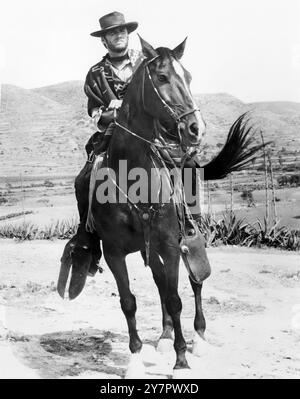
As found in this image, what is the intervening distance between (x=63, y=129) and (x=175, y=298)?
21160mm

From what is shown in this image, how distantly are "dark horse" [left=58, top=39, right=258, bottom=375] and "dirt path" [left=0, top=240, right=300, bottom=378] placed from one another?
77cm

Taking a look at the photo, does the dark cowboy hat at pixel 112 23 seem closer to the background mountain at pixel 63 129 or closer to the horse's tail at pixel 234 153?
the horse's tail at pixel 234 153

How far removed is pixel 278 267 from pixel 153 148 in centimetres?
563

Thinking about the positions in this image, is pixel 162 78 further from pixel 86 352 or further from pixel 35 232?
pixel 35 232

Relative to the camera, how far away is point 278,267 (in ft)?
34.9

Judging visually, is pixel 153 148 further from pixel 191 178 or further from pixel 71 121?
pixel 71 121

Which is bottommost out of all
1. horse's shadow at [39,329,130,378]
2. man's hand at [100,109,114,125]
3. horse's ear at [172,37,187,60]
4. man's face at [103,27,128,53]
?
horse's shadow at [39,329,130,378]

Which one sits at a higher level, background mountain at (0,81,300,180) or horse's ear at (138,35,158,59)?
horse's ear at (138,35,158,59)

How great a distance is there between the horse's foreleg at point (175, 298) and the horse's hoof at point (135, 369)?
0.30 metres

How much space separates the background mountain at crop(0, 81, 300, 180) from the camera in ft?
69.9

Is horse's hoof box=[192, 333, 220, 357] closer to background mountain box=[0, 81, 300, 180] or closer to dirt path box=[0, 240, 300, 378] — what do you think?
dirt path box=[0, 240, 300, 378]

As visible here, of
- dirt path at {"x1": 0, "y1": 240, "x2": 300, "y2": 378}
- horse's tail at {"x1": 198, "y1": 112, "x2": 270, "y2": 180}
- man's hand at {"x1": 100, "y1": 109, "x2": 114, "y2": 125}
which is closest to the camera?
man's hand at {"x1": 100, "y1": 109, "x2": 114, "y2": 125}

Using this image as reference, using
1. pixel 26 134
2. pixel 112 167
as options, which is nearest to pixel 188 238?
pixel 112 167

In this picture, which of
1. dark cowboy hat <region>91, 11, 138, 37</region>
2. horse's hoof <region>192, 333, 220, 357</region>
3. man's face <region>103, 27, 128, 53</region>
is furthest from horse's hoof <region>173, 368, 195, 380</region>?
dark cowboy hat <region>91, 11, 138, 37</region>
